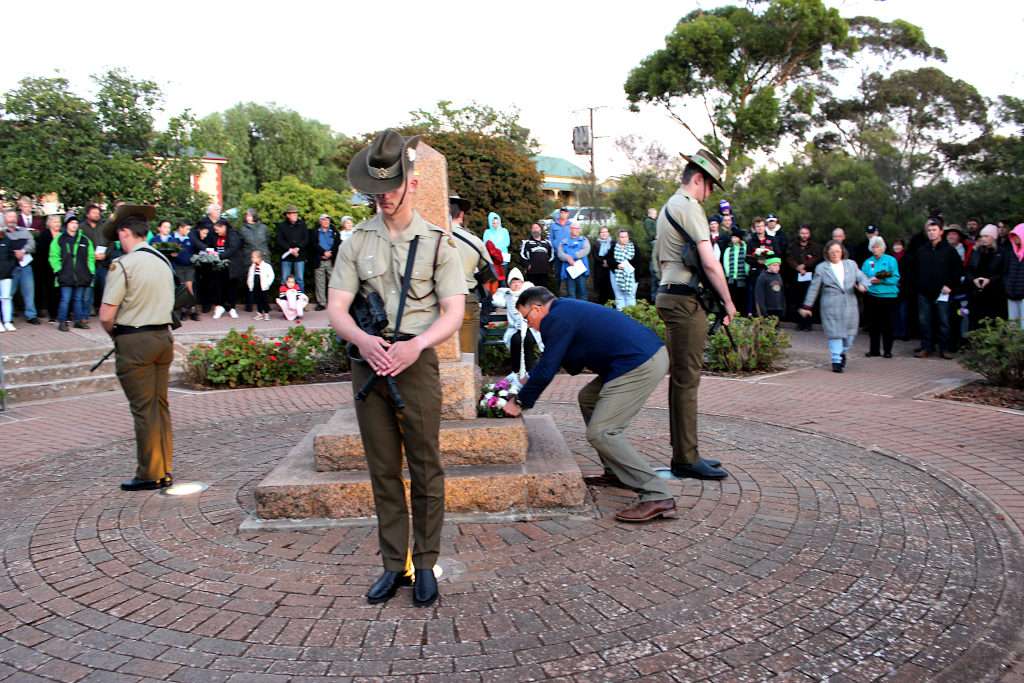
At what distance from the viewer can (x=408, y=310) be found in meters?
3.96

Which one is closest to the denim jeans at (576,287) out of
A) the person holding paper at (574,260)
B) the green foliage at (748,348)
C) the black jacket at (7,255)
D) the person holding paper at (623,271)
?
the person holding paper at (574,260)

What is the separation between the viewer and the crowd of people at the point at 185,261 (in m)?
13.2

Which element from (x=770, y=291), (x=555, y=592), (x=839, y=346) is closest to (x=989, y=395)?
(x=839, y=346)

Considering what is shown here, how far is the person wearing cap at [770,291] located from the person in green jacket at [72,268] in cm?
1104

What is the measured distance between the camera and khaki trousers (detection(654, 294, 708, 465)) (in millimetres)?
5875

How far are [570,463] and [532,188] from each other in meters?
14.0

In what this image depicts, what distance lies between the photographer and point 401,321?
12.9ft

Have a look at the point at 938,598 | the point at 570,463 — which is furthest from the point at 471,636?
the point at 938,598

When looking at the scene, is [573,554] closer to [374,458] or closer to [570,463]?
[570,463]

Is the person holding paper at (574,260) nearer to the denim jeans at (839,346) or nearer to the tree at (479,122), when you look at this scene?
the denim jeans at (839,346)

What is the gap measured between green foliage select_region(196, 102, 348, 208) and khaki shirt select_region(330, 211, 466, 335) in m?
49.7

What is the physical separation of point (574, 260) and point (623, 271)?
103 centimetres

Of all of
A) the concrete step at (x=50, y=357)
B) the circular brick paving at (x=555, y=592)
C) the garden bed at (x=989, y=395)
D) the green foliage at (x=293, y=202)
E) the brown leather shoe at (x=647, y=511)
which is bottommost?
the circular brick paving at (x=555, y=592)

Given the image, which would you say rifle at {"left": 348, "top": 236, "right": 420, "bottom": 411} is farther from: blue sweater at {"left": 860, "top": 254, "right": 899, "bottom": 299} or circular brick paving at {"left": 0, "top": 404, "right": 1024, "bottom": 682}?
blue sweater at {"left": 860, "top": 254, "right": 899, "bottom": 299}
